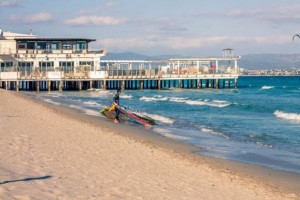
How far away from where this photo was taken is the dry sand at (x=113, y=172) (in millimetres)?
8633

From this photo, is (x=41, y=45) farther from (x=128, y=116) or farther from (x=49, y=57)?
(x=128, y=116)

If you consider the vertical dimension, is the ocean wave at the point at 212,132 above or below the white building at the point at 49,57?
below

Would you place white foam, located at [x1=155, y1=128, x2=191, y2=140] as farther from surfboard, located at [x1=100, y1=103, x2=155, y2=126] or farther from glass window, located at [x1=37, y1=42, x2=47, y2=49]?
glass window, located at [x1=37, y1=42, x2=47, y2=49]

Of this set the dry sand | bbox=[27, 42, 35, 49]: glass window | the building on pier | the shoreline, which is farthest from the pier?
the dry sand

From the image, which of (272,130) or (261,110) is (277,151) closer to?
(272,130)

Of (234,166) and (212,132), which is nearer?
(234,166)

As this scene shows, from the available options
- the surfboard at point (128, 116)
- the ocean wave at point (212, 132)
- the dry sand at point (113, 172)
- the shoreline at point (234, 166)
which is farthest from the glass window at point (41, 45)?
the dry sand at point (113, 172)

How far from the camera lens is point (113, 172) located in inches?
414

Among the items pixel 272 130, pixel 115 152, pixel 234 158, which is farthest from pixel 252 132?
pixel 115 152

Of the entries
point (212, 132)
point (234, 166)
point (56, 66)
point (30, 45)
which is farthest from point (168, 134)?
point (30, 45)

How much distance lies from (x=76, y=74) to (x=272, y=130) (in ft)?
124

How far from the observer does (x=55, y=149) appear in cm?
1284

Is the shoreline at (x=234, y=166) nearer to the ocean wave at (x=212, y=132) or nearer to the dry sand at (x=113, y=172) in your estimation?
the dry sand at (x=113, y=172)

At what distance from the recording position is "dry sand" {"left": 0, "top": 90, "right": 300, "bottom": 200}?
8633 mm
